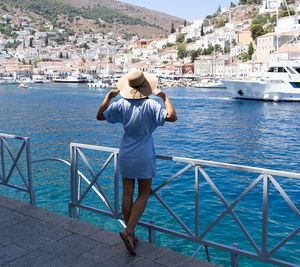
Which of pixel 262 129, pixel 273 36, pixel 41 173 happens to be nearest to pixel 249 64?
pixel 273 36

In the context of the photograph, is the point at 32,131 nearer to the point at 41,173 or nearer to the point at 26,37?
the point at 41,173

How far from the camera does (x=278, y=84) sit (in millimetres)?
30078

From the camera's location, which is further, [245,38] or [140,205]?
[245,38]

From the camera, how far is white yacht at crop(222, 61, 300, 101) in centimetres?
2975

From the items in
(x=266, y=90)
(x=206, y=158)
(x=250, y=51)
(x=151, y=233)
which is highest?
(x=250, y=51)

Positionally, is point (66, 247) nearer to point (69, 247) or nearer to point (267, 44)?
point (69, 247)

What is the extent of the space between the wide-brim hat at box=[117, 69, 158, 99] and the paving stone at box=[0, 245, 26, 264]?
54.7 inches

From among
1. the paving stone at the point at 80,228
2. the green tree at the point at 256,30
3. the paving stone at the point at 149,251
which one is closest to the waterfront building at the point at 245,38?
the green tree at the point at 256,30

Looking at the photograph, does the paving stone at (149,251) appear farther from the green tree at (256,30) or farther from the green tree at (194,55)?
the green tree at (194,55)

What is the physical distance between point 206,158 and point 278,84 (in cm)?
2238

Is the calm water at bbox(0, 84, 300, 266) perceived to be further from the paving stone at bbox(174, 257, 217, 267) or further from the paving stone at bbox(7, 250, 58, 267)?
the paving stone at bbox(7, 250, 58, 267)

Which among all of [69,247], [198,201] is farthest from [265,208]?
[69,247]

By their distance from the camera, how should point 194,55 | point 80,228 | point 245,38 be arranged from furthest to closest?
point 194,55 → point 245,38 → point 80,228

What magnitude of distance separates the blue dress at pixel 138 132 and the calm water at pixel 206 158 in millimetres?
2132
